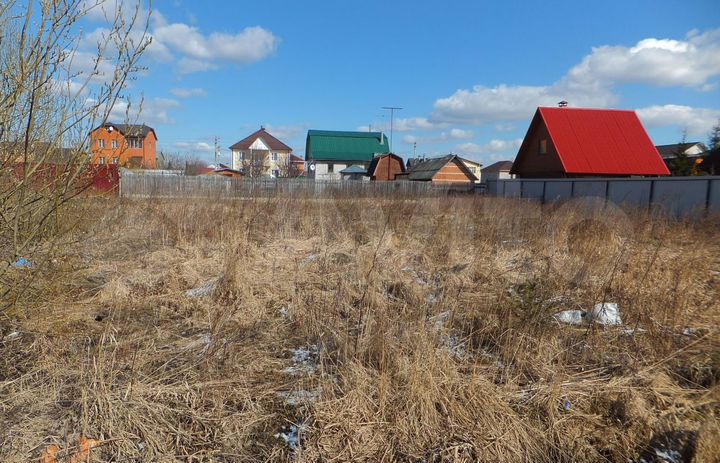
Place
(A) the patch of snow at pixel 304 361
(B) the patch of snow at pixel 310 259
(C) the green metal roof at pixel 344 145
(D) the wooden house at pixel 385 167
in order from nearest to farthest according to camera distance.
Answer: (A) the patch of snow at pixel 304 361, (B) the patch of snow at pixel 310 259, (D) the wooden house at pixel 385 167, (C) the green metal roof at pixel 344 145

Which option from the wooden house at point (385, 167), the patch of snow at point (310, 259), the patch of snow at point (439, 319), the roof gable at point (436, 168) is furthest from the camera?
the wooden house at point (385, 167)

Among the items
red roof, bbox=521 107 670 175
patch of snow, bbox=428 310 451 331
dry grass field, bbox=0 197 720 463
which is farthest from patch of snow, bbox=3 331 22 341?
red roof, bbox=521 107 670 175

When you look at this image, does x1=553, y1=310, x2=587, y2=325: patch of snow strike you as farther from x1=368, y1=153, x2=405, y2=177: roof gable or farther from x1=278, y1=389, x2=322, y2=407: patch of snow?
x1=368, y1=153, x2=405, y2=177: roof gable

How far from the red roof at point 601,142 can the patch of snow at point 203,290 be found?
22266mm

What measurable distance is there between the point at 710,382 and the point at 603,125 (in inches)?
1032

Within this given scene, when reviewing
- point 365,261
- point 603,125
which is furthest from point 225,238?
point 603,125

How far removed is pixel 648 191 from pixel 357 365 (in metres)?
16.4

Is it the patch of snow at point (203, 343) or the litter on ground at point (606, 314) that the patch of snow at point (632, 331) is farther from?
the patch of snow at point (203, 343)

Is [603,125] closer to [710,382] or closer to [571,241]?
[571,241]

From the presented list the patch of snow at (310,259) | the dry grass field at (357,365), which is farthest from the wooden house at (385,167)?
the dry grass field at (357,365)

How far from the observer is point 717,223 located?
8.20m

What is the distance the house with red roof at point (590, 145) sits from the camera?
23109 mm

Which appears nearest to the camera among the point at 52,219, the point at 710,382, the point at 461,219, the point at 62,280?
the point at 710,382

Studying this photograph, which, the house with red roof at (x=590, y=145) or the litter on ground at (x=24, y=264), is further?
the house with red roof at (x=590, y=145)
